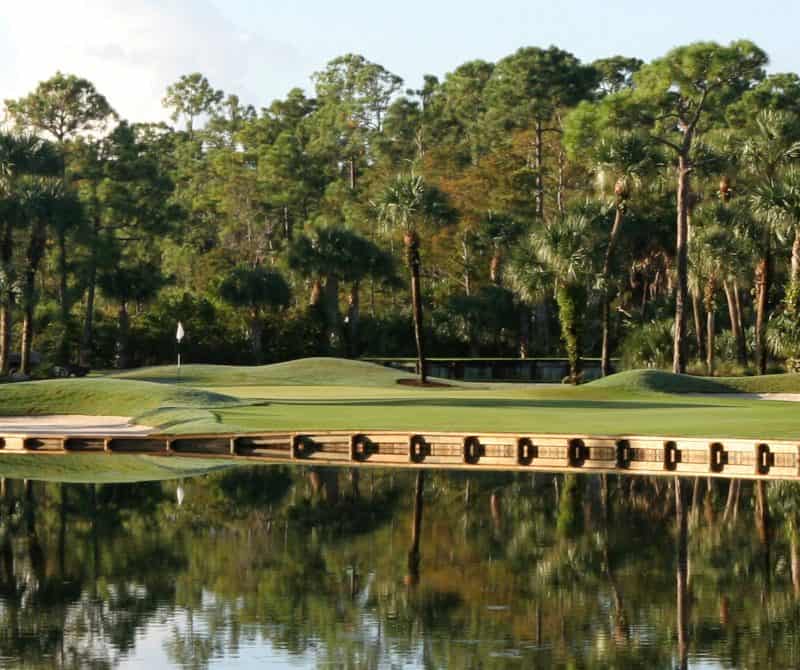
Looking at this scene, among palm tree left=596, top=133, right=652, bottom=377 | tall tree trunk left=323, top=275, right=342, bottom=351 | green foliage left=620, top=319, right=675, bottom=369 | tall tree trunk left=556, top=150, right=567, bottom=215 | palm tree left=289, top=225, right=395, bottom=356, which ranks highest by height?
tall tree trunk left=556, top=150, right=567, bottom=215

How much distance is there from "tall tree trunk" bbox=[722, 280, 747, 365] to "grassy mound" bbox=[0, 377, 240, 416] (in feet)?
91.6

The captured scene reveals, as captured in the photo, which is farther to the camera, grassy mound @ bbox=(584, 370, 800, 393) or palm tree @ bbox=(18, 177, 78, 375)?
palm tree @ bbox=(18, 177, 78, 375)

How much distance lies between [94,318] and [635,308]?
1136 inches

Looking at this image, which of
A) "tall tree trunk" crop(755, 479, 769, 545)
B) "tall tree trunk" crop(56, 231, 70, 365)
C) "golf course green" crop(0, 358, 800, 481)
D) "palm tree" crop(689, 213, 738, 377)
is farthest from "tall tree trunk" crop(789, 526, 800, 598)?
"tall tree trunk" crop(56, 231, 70, 365)

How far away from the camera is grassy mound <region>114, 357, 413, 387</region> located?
2579 inches

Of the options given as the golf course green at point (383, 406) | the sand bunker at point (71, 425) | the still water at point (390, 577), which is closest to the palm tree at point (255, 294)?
the golf course green at point (383, 406)

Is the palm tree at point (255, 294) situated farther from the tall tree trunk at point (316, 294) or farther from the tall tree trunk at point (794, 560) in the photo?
the tall tree trunk at point (794, 560)

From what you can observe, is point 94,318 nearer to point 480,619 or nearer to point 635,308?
point 635,308

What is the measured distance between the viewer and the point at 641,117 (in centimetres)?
7038

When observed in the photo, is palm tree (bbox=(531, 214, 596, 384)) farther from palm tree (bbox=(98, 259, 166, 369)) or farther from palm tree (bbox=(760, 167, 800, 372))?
palm tree (bbox=(98, 259, 166, 369))

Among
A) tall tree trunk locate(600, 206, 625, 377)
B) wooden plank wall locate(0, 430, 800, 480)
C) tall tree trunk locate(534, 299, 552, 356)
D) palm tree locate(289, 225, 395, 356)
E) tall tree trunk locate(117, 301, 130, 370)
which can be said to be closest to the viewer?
wooden plank wall locate(0, 430, 800, 480)

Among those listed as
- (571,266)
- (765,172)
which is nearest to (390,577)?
(571,266)

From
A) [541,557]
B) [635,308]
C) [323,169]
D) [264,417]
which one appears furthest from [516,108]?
[541,557]

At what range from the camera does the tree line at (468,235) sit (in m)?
66.9
